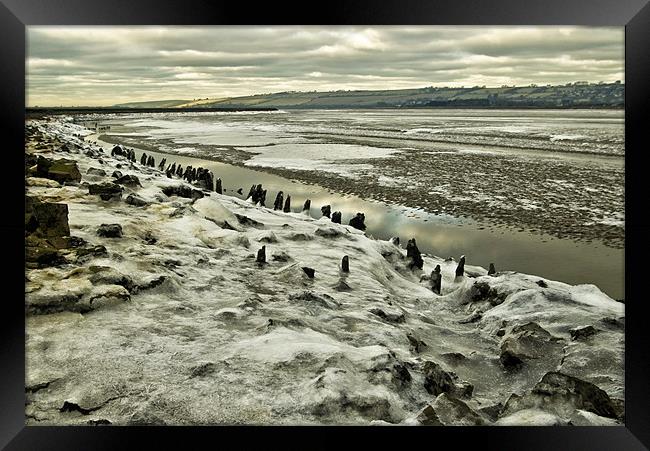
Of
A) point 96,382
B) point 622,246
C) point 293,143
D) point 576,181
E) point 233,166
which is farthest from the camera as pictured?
point 293,143

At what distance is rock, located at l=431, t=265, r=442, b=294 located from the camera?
22.2 feet

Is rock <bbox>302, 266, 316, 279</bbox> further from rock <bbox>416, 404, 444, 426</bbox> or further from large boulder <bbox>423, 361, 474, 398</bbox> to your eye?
rock <bbox>416, 404, 444, 426</bbox>

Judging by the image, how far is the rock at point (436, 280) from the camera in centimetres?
675

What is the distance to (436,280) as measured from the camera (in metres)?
6.77

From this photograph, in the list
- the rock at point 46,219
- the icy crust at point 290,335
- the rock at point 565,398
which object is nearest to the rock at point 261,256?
the icy crust at point 290,335

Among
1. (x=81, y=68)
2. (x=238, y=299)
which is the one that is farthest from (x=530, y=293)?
(x=81, y=68)

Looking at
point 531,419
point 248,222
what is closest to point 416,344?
point 531,419

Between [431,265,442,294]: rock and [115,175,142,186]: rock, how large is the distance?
4954mm

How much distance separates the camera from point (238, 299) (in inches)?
240

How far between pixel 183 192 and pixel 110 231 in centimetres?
184

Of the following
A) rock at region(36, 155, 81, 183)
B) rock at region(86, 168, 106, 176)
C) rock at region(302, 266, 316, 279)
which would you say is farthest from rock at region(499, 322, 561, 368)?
rock at region(86, 168, 106, 176)
